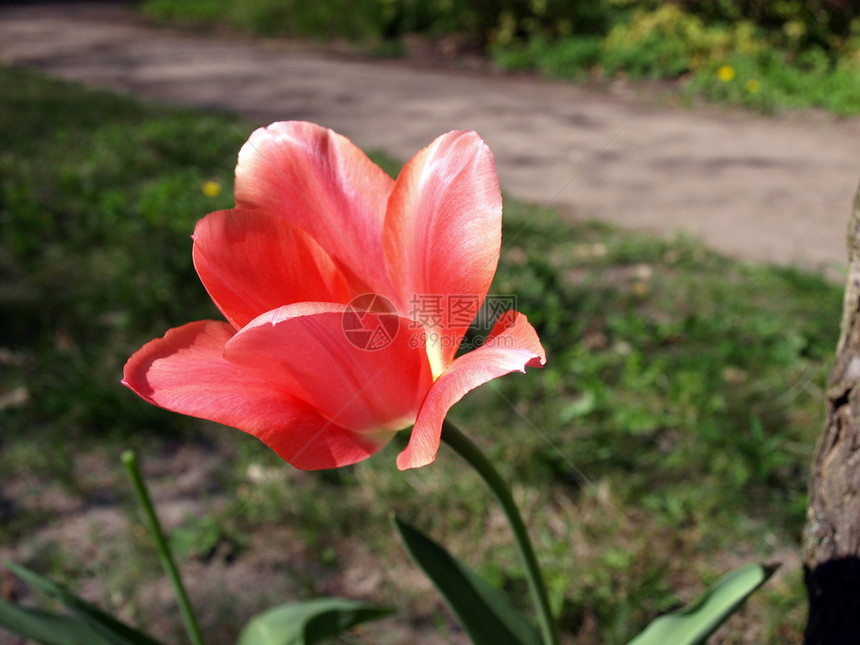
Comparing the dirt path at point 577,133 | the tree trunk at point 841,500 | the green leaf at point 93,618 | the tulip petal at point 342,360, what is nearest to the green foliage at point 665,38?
the dirt path at point 577,133

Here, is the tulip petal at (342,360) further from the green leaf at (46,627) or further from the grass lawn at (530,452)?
the grass lawn at (530,452)

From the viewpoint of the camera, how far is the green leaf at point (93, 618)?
94 centimetres

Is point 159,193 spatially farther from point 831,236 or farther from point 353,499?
point 831,236

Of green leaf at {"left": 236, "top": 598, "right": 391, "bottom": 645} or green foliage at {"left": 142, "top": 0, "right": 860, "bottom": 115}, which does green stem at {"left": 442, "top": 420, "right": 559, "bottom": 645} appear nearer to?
green leaf at {"left": 236, "top": 598, "right": 391, "bottom": 645}

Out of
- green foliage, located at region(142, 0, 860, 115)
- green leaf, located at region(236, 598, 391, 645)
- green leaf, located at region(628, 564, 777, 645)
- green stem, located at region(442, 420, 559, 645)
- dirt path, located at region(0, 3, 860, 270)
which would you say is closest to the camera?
green stem, located at region(442, 420, 559, 645)

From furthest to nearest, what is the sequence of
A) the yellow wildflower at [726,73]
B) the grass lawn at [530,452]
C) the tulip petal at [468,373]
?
the yellow wildflower at [726,73]
the grass lawn at [530,452]
the tulip petal at [468,373]

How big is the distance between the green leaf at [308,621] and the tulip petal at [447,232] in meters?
0.57

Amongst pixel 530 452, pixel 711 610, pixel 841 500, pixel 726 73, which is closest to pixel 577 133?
pixel 726 73

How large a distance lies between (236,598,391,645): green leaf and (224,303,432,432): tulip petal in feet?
1.66

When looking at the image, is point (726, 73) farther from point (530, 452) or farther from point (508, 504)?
point (508, 504)

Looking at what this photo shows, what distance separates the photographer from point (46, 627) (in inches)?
38.4

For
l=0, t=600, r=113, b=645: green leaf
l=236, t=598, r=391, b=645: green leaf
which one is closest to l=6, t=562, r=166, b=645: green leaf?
l=0, t=600, r=113, b=645: green leaf

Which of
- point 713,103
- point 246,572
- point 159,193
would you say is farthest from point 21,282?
point 713,103

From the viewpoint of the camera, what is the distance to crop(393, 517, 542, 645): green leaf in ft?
3.24
